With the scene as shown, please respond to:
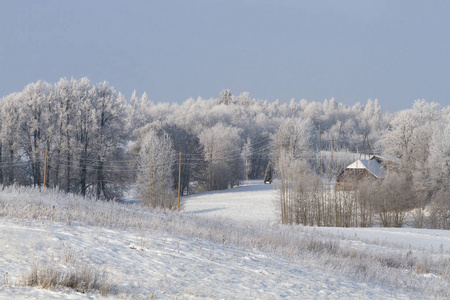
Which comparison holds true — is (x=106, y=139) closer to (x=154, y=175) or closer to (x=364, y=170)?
(x=154, y=175)

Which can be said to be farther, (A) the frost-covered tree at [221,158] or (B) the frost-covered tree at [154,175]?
(A) the frost-covered tree at [221,158]

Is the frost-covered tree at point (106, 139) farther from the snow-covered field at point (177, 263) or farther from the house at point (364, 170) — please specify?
the snow-covered field at point (177, 263)

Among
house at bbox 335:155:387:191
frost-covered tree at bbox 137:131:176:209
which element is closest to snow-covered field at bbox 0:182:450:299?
frost-covered tree at bbox 137:131:176:209

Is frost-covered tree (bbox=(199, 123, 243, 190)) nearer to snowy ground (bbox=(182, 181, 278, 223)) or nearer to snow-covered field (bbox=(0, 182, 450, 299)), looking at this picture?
snowy ground (bbox=(182, 181, 278, 223))

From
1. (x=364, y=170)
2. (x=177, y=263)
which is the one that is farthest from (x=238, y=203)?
(x=177, y=263)

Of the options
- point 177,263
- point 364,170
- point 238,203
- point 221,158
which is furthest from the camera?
point 221,158

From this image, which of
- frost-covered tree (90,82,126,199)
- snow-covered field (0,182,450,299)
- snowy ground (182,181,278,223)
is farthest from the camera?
snowy ground (182,181,278,223)

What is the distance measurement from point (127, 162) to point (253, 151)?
171 ft

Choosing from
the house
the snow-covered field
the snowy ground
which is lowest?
the snowy ground

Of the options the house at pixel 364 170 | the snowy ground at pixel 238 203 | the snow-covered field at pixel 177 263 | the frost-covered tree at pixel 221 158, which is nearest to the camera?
the snow-covered field at pixel 177 263

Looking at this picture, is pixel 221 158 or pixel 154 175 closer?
pixel 154 175

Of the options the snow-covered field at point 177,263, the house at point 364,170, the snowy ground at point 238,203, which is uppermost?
the house at point 364,170

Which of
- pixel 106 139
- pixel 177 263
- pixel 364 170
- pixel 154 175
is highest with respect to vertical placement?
pixel 106 139

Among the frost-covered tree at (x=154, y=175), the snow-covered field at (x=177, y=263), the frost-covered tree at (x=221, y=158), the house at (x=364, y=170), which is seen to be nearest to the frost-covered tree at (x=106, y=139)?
the frost-covered tree at (x=154, y=175)
